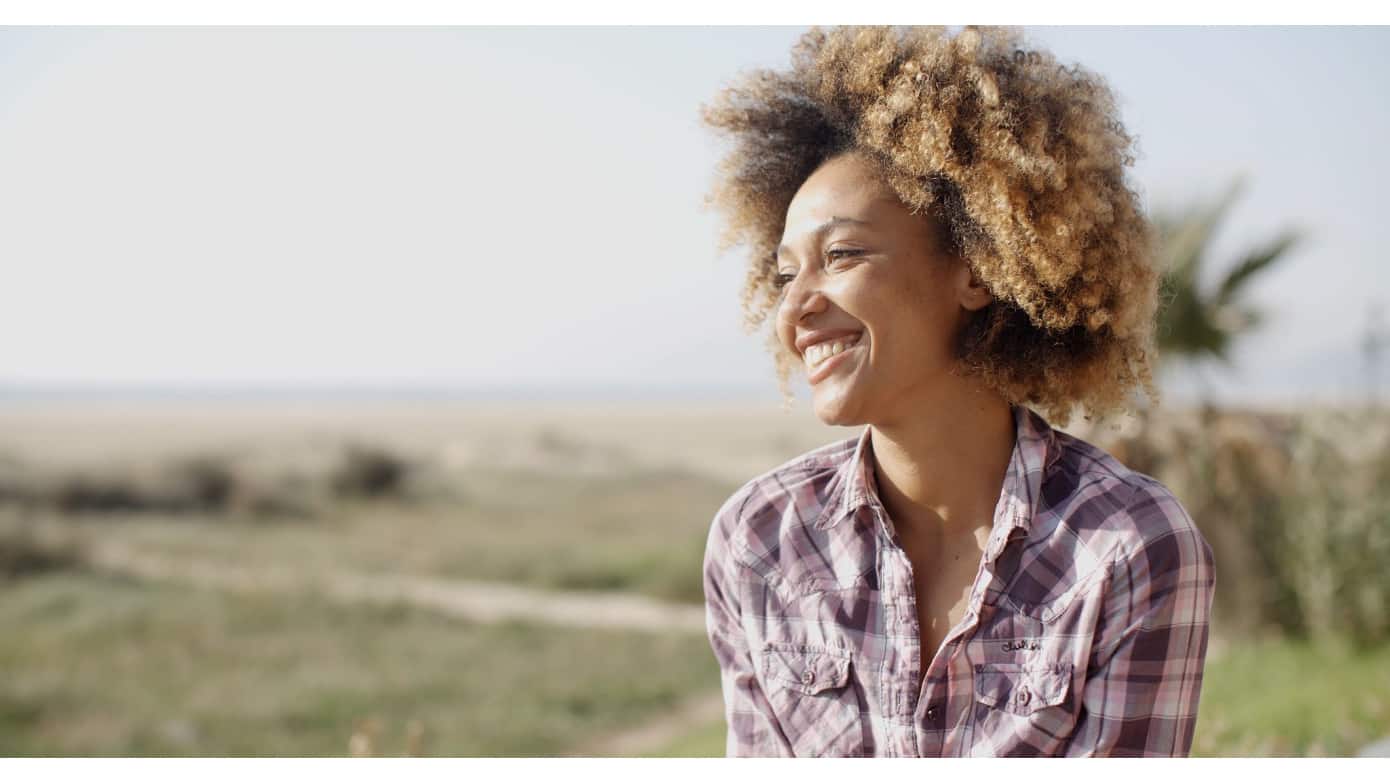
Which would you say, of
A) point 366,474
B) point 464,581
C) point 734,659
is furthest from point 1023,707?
point 366,474

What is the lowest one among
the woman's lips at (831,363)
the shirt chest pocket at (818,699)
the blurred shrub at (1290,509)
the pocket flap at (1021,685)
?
the blurred shrub at (1290,509)

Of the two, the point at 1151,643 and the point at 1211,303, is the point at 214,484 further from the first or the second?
the point at 1151,643

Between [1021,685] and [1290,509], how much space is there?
14.3 feet

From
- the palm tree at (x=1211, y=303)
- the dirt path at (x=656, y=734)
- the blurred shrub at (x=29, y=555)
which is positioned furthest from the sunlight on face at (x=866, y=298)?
the blurred shrub at (x=29, y=555)

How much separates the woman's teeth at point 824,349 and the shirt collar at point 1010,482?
19 centimetres

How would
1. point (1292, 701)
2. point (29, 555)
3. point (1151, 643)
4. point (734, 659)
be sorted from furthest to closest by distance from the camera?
point (29, 555), point (1292, 701), point (734, 659), point (1151, 643)

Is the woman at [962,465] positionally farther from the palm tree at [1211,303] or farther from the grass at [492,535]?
the grass at [492,535]

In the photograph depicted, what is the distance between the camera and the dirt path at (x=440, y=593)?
12.3 meters

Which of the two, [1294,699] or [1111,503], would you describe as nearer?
[1111,503]

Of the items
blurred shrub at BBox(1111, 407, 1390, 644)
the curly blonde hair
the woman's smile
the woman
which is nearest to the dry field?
blurred shrub at BBox(1111, 407, 1390, 644)

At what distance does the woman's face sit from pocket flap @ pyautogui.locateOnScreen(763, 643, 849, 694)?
354mm

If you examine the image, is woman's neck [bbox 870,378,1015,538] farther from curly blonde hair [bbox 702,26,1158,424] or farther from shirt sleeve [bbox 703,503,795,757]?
shirt sleeve [bbox 703,503,795,757]

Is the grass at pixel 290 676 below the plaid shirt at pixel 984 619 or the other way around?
below

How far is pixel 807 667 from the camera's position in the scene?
166cm
